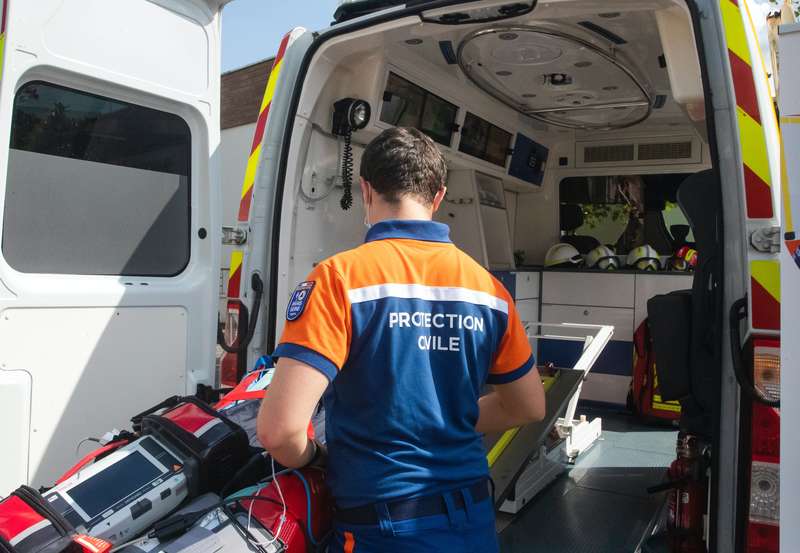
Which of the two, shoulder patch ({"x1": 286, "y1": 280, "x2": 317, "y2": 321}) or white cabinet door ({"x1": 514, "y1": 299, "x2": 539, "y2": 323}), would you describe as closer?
shoulder patch ({"x1": 286, "y1": 280, "x2": 317, "y2": 321})

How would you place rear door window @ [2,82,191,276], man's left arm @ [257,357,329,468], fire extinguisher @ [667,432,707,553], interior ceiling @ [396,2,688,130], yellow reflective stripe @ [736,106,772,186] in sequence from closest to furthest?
1. man's left arm @ [257,357,329,468]
2. yellow reflective stripe @ [736,106,772,186]
3. rear door window @ [2,82,191,276]
4. fire extinguisher @ [667,432,707,553]
5. interior ceiling @ [396,2,688,130]

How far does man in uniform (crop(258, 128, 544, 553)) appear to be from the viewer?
141 centimetres

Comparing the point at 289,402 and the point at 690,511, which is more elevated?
the point at 289,402

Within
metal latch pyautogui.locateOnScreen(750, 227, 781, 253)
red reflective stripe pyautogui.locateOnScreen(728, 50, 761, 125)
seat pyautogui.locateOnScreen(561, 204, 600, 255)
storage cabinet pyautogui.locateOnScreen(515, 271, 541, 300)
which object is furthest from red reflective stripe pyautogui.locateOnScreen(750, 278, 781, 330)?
seat pyautogui.locateOnScreen(561, 204, 600, 255)

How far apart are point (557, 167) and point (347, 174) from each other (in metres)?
3.22

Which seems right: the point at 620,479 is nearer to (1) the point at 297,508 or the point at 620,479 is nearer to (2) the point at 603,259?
(2) the point at 603,259

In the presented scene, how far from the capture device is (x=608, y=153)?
592 centimetres

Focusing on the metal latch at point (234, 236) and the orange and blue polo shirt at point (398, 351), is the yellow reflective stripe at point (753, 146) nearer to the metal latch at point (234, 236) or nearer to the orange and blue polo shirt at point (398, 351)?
the orange and blue polo shirt at point (398, 351)

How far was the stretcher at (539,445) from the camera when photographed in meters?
3.12

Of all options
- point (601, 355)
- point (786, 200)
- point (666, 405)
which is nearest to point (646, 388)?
point (666, 405)

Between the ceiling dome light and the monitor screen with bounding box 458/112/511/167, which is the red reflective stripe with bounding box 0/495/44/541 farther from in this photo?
the monitor screen with bounding box 458/112/511/167

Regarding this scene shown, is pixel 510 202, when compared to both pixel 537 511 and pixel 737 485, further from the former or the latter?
pixel 737 485

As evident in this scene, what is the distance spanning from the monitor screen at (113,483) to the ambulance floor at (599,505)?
1.81m

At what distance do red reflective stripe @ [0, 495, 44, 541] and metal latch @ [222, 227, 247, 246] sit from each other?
1548 mm
